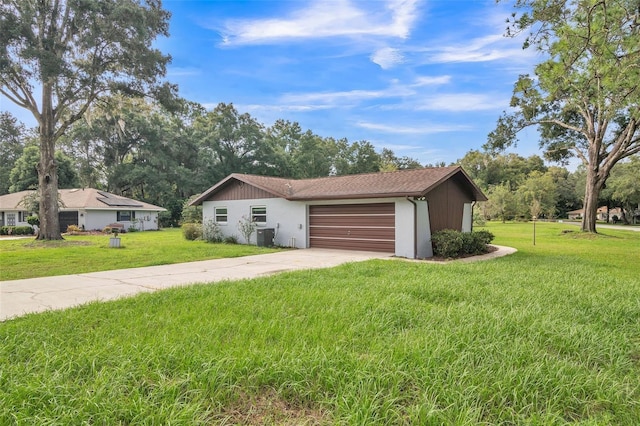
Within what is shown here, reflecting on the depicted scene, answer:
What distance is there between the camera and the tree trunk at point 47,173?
57.8 ft

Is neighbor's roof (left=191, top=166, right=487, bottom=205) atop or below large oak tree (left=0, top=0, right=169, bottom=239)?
below

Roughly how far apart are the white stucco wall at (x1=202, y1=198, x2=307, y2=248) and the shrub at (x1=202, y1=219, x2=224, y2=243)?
0.47m

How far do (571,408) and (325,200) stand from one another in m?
12.0

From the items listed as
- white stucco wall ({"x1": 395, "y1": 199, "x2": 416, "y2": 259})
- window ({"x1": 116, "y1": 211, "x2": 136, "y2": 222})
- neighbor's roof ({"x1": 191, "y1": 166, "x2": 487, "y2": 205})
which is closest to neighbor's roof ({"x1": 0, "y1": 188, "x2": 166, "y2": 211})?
window ({"x1": 116, "y1": 211, "x2": 136, "y2": 222})

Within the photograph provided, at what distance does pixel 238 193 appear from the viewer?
57.1ft

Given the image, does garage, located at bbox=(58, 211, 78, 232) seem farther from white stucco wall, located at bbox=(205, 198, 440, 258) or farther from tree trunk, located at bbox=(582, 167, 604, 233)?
tree trunk, located at bbox=(582, 167, 604, 233)

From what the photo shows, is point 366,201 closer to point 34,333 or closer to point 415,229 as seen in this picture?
point 415,229

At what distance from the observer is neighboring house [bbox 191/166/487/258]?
12.3 m

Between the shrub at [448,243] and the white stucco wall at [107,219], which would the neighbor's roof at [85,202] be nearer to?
the white stucco wall at [107,219]

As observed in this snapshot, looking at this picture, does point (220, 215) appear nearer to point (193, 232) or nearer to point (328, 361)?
point (193, 232)

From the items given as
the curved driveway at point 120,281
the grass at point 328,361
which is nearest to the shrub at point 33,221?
the curved driveway at point 120,281

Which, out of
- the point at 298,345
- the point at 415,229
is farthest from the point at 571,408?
the point at 415,229

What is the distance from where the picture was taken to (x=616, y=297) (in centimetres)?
582

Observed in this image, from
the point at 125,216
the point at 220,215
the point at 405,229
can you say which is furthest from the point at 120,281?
the point at 125,216
